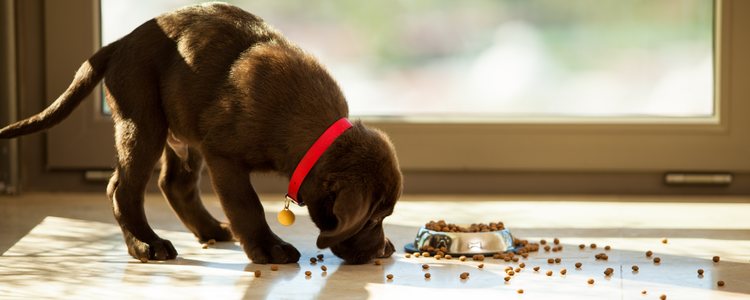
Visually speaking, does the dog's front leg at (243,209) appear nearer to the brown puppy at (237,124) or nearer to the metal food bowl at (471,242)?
the brown puppy at (237,124)

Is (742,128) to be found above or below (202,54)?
below

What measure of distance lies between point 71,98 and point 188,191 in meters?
0.50

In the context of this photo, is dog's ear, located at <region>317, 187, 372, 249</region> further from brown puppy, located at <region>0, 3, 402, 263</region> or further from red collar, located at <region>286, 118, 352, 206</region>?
red collar, located at <region>286, 118, 352, 206</region>

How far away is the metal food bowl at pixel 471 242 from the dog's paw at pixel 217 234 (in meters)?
0.69

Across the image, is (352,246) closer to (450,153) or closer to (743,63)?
(450,153)

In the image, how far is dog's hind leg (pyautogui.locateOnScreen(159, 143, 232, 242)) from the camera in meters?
3.79

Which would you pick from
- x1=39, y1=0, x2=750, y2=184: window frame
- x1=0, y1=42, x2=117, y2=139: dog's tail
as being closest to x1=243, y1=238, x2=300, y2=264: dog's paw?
x1=0, y1=42, x2=117, y2=139: dog's tail

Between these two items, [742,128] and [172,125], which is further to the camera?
[742,128]

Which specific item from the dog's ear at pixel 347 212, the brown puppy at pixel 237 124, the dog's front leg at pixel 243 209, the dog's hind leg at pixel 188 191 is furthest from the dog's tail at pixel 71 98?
the dog's ear at pixel 347 212

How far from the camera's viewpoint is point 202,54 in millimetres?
3436

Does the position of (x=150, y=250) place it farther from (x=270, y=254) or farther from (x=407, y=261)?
(x=407, y=261)

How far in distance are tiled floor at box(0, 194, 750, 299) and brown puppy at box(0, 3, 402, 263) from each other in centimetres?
13

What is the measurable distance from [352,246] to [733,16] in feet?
8.56

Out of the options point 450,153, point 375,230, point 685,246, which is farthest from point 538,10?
point 375,230
